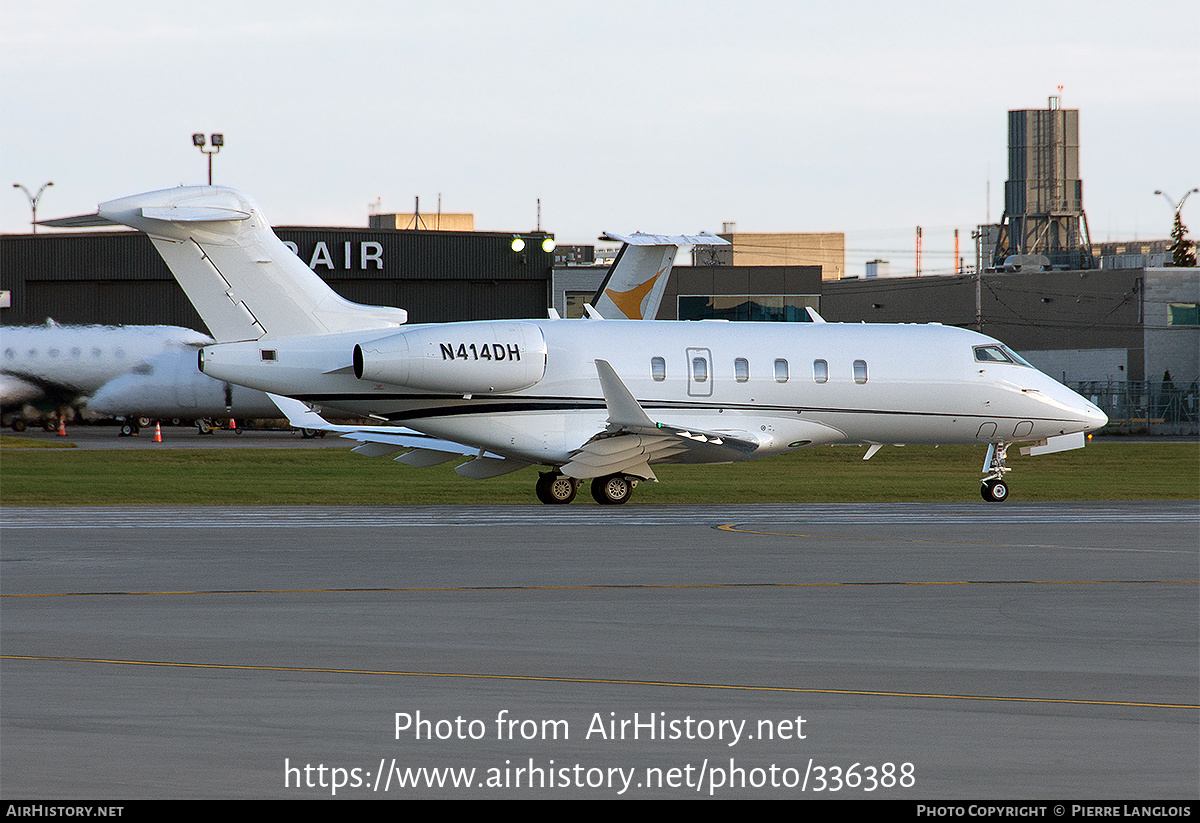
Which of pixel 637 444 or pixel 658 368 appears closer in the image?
pixel 637 444

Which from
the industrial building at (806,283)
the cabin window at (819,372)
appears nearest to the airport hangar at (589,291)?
the industrial building at (806,283)

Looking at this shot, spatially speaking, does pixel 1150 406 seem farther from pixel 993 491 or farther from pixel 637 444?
pixel 637 444

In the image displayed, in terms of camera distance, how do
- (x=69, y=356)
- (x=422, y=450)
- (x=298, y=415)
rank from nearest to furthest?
(x=422, y=450) < (x=298, y=415) < (x=69, y=356)

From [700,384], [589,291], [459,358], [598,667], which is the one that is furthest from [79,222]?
[589,291]

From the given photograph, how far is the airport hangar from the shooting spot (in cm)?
6022

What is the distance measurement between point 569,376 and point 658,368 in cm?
157

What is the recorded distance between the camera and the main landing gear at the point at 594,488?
24.6 m

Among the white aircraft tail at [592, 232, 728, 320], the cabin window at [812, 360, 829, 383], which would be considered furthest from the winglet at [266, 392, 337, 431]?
the white aircraft tail at [592, 232, 728, 320]

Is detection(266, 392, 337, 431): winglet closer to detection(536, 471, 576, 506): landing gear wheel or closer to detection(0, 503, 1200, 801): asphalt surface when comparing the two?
detection(536, 471, 576, 506): landing gear wheel

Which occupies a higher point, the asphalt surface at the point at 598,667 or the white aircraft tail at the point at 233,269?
the white aircraft tail at the point at 233,269

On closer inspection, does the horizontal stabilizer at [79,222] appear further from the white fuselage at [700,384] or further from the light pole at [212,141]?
the light pole at [212,141]

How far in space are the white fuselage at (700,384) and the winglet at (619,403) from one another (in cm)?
122

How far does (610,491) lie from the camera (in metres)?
24.6

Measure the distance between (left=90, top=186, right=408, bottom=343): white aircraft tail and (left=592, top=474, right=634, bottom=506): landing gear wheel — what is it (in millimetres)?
5257
